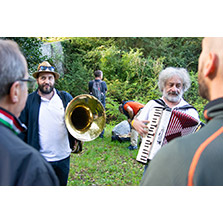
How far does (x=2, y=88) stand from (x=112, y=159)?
4.75m

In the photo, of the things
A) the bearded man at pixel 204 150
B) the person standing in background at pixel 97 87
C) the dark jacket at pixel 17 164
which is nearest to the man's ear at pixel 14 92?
the dark jacket at pixel 17 164

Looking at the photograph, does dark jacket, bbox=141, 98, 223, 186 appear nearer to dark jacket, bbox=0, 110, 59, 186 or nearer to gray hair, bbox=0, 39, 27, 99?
dark jacket, bbox=0, 110, 59, 186

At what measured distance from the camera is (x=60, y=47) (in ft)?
37.1

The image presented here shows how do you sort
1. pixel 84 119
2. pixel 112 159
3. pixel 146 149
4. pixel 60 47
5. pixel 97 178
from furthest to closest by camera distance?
pixel 60 47 < pixel 112 159 < pixel 97 178 < pixel 84 119 < pixel 146 149

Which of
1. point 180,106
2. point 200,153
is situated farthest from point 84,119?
point 200,153

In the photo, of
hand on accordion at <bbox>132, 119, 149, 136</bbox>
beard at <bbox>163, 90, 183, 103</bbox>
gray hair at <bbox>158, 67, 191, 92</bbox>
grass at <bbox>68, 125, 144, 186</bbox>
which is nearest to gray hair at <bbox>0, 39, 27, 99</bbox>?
hand on accordion at <bbox>132, 119, 149, 136</bbox>

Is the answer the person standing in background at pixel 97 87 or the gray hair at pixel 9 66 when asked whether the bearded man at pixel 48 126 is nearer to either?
the gray hair at pixel 9 66

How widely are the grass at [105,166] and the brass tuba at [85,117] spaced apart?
1.67 metres

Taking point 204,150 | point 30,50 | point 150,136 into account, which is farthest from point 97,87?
point 204,150

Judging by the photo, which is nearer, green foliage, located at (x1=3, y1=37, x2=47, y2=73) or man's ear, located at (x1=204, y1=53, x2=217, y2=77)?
man's ear, located at (x1=204, y1=53, x2=217, y2=77)

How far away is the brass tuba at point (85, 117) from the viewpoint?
292cm

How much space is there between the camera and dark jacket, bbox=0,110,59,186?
996mm

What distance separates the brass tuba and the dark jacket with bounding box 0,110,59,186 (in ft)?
5.95

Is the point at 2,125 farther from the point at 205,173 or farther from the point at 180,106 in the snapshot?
the point at 180,106
